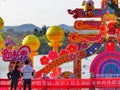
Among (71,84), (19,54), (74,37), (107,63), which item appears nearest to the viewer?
(71,84)

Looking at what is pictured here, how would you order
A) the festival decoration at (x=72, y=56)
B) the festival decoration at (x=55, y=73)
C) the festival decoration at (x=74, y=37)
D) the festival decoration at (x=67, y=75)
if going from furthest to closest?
the festival decoration at (x=55, y=73)
the festival decoration at (x=67, y=75)
the festival decoration at (x=72, y=56)
the festival decoration at (x=74, y=37)

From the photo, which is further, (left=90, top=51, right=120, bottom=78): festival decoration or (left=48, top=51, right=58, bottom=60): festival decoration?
(left=48, top=51, right=58, bottom=60): festival decoration

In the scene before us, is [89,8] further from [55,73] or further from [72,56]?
[55,73]

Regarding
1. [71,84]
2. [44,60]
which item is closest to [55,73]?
[44,60]

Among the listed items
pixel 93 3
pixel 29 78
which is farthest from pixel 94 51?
pixel 29 78

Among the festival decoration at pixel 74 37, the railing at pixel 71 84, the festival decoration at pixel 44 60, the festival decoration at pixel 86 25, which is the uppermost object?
the festival decoration at pixel 86 25

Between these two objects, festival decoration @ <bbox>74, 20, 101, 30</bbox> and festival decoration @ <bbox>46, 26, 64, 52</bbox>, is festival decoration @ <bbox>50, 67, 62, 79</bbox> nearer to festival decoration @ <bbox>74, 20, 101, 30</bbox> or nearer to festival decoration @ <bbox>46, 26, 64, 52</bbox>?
festival decoration @ <bbox>46, 26, 64, 52</bbox>

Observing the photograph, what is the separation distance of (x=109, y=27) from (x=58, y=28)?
306 centimetres

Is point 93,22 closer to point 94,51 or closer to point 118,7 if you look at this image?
point 94,51

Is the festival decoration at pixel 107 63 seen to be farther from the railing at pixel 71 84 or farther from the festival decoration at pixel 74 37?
the railing at pixel 71 84

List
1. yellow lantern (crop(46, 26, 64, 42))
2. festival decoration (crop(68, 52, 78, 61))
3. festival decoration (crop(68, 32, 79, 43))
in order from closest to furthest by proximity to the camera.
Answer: festival decoration (crop(68, 32, 79, 43)) < festival decoration (crop(68, 52, 78, 61)) < yellow lantern (crop(46, 26, 64, 42))

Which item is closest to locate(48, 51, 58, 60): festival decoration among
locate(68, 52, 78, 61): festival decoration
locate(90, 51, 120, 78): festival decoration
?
locate(68, 52, 78, 61): festival decoration

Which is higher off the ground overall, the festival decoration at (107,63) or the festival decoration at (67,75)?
the festival decoration at (107,63)

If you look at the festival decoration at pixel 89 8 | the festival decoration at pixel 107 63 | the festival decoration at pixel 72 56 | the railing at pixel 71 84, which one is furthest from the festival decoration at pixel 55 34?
the railing at pixel 71 84
